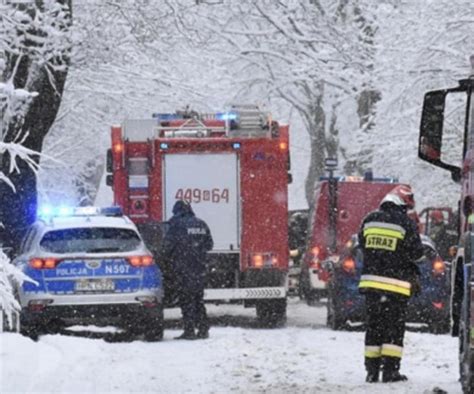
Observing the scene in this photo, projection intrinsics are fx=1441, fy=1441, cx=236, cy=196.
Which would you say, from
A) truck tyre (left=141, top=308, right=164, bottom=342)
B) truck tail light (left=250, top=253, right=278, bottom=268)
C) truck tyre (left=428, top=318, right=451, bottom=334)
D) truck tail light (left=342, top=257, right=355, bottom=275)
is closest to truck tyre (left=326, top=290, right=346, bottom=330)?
truck tail light (left=342, top=257, right=355, bottom=275)

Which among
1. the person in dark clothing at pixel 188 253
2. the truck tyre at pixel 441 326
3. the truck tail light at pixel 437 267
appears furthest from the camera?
the truck tyre at pixel 441 326

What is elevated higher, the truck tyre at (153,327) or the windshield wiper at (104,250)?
the windshield wiper at (104,250)

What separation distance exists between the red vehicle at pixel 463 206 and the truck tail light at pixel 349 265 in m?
7.12

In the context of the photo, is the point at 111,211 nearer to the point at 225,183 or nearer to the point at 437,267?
the point at 225,183

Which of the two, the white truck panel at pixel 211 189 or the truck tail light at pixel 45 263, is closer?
the truck tail light at pixel 45 263

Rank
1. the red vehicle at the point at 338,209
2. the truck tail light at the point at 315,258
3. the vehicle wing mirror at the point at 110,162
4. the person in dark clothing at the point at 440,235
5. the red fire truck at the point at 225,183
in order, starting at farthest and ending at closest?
the person in dark clothing at the point at 440,235
the red vehicle at the point at 338,209
the truck tail light at the point at 315,258
the vehicle wing mirror at the point at 110,162
the red fire truck at the point at 225,183

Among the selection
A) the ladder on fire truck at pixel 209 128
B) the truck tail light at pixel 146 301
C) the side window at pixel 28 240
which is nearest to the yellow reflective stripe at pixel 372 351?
the truck tail light at pixel 146 301

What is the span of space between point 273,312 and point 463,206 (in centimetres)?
980

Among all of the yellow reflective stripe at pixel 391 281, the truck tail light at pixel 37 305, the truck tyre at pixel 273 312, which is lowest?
the truck tyre at pixel 273 312

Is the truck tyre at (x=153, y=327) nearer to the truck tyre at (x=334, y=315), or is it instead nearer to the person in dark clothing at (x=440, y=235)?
the truck tyre at (x=334, y=315)

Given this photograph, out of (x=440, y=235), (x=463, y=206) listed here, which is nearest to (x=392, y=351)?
(x=463, y=206)

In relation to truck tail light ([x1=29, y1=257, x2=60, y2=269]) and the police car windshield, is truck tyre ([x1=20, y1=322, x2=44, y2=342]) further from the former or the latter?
the police car windshield

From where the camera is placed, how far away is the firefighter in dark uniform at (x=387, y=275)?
42.3 ft

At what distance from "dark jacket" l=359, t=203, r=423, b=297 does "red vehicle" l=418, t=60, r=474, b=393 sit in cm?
143
